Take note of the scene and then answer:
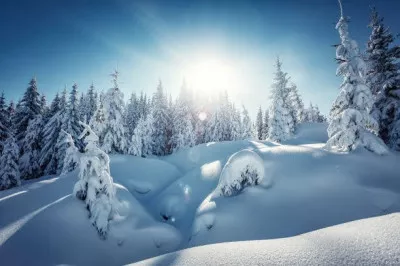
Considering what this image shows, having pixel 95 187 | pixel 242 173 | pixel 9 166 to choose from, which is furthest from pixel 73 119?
pixel 242 173

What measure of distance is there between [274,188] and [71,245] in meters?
8.65

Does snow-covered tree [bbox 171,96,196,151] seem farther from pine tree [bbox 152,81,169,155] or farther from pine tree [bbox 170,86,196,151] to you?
pine tree [bbox 152,81,169,155]

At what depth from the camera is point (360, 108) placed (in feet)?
43.2

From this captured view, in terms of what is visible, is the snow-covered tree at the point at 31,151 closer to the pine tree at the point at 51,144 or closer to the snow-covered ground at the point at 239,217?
the pine tree at the point at 51,144

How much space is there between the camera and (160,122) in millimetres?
49375

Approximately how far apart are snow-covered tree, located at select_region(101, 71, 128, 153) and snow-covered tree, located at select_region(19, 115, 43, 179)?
13919mm

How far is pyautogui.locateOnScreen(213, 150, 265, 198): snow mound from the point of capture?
11266 mm

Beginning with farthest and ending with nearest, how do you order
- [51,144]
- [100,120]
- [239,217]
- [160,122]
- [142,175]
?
[160,122], [51,144], [100,120], [142,175], [239,217]

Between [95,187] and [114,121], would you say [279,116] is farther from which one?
[95,187]

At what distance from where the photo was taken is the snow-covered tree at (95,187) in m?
10.2

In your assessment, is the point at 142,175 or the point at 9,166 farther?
the point at 9,166

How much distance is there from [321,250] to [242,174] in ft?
24.4

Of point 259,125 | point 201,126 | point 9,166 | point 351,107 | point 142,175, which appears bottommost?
point 142,175

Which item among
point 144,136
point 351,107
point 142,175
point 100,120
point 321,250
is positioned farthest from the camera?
point 144,136
